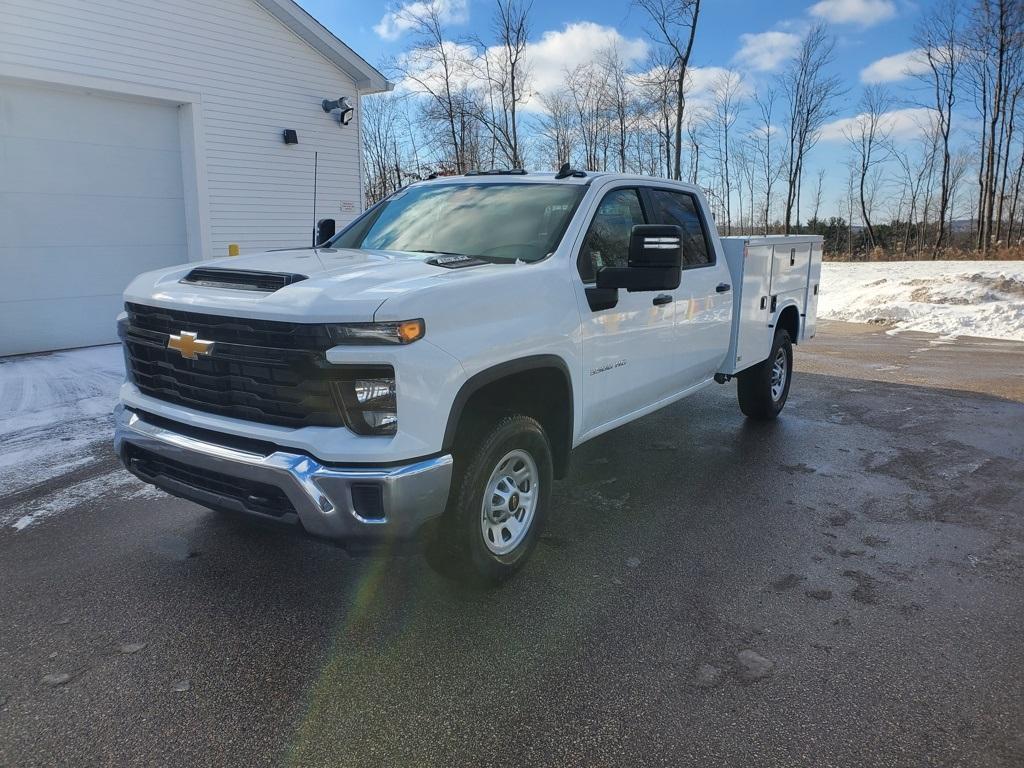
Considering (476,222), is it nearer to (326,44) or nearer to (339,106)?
(339,106)

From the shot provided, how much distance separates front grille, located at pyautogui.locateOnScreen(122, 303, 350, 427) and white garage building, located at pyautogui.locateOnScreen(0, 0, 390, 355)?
7297 millimetres

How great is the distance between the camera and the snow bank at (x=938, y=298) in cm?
1300

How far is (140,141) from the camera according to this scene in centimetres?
1002

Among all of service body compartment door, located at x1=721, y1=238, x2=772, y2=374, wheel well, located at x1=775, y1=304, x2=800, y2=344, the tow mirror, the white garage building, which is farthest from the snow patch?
the white garage building

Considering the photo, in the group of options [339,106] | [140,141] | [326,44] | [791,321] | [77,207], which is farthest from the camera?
[339,106]

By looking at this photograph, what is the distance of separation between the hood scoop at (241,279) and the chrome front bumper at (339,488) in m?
0.70

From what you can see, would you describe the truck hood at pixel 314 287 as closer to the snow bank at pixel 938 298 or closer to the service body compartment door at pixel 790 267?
the service body compartment door at pixel 790 267

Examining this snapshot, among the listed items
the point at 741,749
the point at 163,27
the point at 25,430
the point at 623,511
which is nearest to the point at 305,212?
the point at 163,27

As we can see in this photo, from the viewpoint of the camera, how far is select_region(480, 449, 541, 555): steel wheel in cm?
335

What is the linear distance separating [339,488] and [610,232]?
2379 mm

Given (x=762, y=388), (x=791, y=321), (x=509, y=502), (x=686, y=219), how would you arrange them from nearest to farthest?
(x=509, y=502) < (x=686, y=219) < (x=762, y=388) < (x=791, y=321)

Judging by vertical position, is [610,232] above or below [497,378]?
above

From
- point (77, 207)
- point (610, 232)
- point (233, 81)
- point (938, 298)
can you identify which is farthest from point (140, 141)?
point (938, 298)

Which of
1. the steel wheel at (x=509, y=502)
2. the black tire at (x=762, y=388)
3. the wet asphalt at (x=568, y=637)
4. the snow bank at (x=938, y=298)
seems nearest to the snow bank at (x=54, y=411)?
the wet asphalt at (x=568, y=637)
